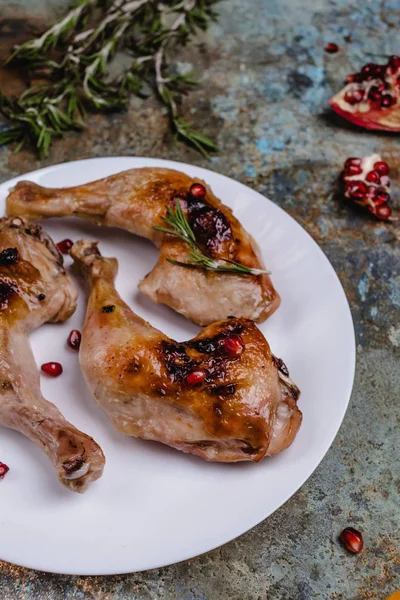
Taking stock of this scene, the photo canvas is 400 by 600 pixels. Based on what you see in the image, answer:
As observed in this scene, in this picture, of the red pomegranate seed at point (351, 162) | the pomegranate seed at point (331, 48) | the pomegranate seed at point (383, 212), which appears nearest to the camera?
the pomegranate seed at point (383, 212)

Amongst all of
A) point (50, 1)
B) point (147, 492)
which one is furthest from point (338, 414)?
point (50, 1)

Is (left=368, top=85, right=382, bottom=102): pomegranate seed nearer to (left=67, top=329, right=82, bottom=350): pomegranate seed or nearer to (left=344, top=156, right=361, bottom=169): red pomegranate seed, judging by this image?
(left=344, top=156, right=361, bottom=169): red pomegranate seed

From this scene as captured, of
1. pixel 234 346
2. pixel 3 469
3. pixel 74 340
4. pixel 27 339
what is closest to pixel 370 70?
pixel 234 346

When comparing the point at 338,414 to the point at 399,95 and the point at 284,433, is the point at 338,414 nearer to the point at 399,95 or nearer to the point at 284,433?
the point at 284,433

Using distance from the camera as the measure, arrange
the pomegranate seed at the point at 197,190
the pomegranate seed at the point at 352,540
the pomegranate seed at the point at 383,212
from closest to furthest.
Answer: the pomegranate seed at the point at 352,540, the pomegranate seed at the point at 197,190, the pomegranate seed at the point at 383,212

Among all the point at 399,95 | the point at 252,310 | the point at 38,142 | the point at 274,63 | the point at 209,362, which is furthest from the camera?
the point at 274,63

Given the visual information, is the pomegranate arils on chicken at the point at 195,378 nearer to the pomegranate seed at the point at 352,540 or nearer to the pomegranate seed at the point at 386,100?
the pomegranate seed at the point at 352,540

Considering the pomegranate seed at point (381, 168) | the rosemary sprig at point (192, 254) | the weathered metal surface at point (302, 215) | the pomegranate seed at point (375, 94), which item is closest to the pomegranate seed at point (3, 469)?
the weathered metal surface at point (302, 215)

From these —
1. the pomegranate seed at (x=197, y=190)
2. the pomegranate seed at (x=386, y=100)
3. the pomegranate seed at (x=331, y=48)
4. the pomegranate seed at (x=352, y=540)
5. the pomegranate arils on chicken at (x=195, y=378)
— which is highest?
the pomegranate seed at (x=197, y=190)
